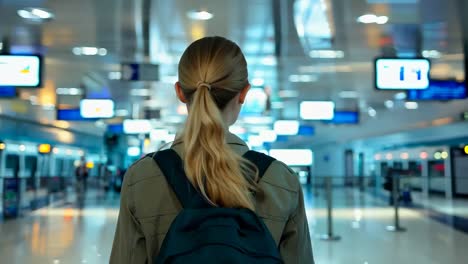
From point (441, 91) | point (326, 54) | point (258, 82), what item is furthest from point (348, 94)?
point (441, 91)

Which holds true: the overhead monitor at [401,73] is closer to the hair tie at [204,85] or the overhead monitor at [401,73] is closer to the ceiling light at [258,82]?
the ceiling light at [258,82]

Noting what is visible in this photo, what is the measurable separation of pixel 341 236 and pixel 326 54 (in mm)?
4749

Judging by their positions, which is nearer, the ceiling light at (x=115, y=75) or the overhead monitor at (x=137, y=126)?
the ceiling light at (x=115, y=75)

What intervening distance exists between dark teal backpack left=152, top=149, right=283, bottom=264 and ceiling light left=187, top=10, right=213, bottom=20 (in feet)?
29.6

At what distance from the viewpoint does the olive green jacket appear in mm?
1346

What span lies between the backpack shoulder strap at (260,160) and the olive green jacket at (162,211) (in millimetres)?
13

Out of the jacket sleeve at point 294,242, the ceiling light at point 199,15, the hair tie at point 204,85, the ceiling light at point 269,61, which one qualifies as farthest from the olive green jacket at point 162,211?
the ceiling light at point 269,61

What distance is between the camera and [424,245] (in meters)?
9.88

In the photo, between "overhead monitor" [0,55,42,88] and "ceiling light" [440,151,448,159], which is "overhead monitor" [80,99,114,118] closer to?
"overhead monitor" [0,55,42,88]

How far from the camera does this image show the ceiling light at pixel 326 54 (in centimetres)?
1305

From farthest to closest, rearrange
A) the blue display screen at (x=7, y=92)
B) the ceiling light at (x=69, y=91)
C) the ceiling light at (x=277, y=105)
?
the ceiling light at (x=277, y=105)
the ceiling light at (x=69, y=91)
the blue display screen at (x=7, y=92)

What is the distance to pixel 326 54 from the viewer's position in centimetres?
1341

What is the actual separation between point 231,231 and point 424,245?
9578mm

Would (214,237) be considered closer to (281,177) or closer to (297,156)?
(281,177)
